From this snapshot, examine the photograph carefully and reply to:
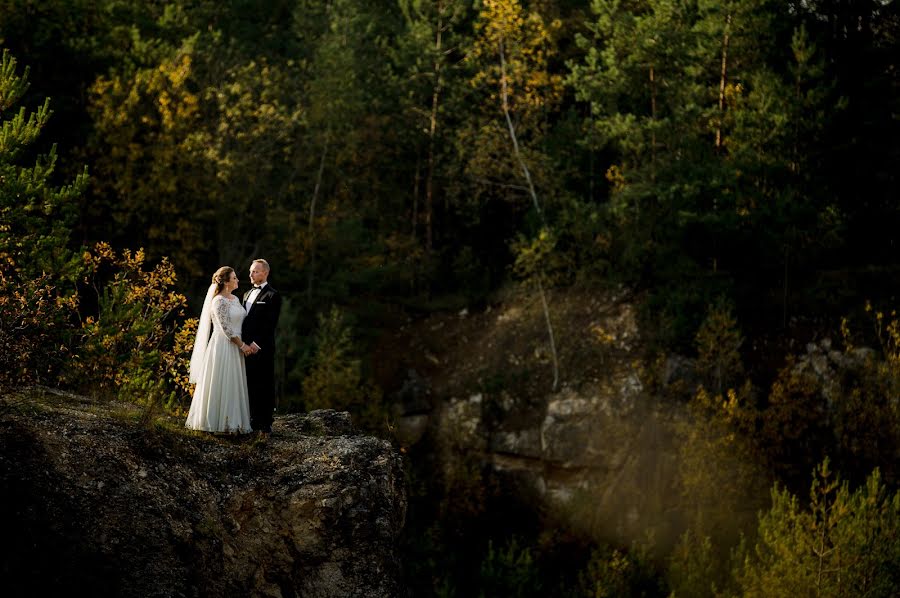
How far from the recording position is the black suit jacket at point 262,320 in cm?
991

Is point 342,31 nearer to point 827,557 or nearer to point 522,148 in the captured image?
point 522,148

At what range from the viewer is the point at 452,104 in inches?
1262

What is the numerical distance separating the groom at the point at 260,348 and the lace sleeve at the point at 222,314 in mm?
249

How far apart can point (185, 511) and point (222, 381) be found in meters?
1.57

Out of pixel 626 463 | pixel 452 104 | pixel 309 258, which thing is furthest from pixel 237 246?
pixel 626 463

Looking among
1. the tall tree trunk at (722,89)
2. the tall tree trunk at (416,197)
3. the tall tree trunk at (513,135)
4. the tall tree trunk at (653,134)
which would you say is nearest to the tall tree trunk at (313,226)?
the tall tree trunk at (416,197)

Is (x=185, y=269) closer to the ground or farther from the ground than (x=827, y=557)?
farther from the ground

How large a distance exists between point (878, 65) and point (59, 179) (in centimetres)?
2427

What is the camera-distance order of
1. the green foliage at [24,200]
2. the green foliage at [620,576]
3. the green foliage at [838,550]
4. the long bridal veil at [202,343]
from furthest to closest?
the green foliage at [620,576]
the green foliage at [838,550]
the green foliage at [24,200]
the long bridal veil at [202,343]

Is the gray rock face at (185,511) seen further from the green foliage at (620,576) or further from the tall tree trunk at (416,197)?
the tall tree trunk at (416,197)

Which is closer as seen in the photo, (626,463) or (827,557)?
(827,557)

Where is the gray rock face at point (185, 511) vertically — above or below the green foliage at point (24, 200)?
below

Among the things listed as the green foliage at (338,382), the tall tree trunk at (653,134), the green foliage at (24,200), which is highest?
the tall tree trunk at (653,134)

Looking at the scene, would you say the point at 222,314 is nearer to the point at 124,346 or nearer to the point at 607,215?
the point at 124,346
